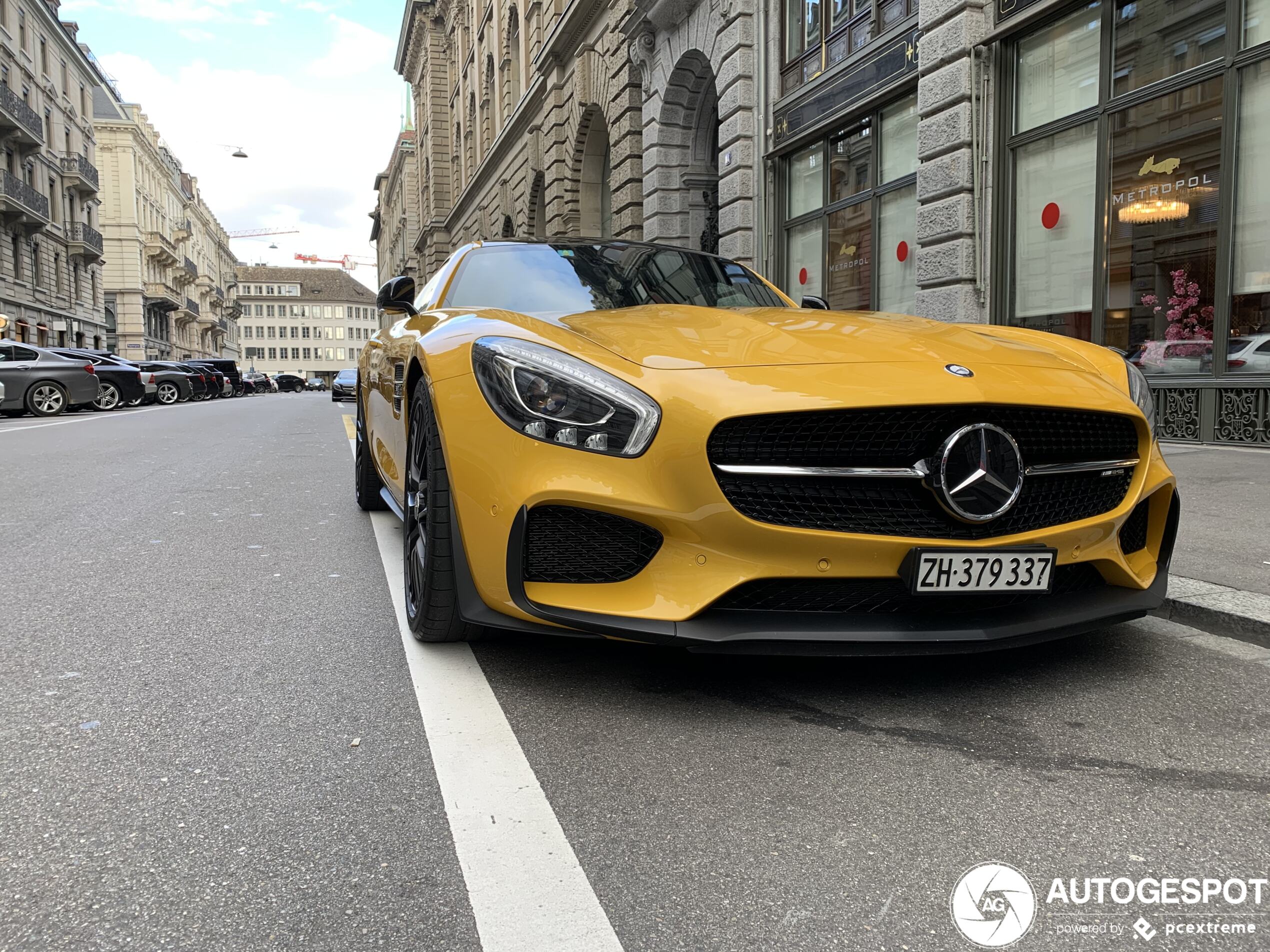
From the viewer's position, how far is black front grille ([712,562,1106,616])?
2455mm

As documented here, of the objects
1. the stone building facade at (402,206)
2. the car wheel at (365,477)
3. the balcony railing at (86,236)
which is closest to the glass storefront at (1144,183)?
the car wheel at (365,477)

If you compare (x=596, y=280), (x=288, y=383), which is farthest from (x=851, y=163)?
(x=288, y=383)

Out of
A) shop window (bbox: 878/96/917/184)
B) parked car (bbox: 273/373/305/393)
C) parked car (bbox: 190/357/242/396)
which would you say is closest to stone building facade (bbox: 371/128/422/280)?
parked car (bbox: 273/373/305/393)

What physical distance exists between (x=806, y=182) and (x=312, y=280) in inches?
5562

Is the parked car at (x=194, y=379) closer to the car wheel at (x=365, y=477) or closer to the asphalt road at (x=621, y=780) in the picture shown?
the car wheel at (x=365, y=477)

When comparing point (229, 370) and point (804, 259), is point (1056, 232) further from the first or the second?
point (229, 370)

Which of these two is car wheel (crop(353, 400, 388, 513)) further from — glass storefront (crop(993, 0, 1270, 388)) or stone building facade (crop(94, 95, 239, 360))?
stone building facade (crop(94, 95, 239, 360))

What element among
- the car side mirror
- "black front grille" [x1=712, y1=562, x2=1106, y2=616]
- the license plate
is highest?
the car side mirror

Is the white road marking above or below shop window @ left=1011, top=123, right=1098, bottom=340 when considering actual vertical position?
below

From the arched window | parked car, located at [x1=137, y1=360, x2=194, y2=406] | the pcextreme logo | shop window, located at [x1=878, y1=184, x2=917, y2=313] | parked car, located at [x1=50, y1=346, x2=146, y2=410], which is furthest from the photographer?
parked car, located at [x1=137, y1=360, x2=194, y2=406]

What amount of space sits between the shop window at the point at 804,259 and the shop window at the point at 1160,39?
5132 mm

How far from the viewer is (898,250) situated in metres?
12.2

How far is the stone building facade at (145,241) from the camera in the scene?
65.1m

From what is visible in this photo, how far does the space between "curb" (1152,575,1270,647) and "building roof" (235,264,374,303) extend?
476ft
